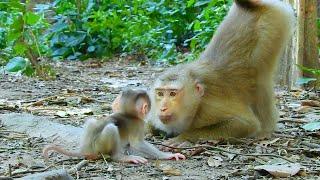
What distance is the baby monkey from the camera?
15.3ft

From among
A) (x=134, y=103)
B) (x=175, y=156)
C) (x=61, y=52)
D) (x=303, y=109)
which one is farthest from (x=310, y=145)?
(x=61, y=52)

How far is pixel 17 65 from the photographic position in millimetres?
10539

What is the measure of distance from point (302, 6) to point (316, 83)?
1.14 m

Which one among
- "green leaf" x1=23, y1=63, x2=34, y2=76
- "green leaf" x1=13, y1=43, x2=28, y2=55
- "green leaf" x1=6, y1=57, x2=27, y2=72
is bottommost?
"green leaf" x1=23, y1=63, x2=34, y2=76

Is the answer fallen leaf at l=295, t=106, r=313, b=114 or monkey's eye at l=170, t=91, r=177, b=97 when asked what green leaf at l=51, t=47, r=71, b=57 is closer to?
fallen leaf at l=295, t=106, r=313, b=114

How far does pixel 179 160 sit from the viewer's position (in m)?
4.86

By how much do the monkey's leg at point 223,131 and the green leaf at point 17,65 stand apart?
5224 mm

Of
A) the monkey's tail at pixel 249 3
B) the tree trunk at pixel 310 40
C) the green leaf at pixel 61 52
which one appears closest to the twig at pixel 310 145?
the monkey's tail at pixel 249 3

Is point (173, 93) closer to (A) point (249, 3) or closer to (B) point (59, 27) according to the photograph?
(A) point (249, 3)

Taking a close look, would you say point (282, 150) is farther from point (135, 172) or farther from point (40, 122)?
point (40, 122)

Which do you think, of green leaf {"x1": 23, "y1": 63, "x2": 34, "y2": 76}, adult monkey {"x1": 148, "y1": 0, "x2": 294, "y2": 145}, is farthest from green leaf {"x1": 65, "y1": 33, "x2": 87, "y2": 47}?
adult monkey {"x1": 148, "y1": 0, "x2": 294, "y2": 145}

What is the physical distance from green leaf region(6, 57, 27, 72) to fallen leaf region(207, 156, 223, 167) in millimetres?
6093

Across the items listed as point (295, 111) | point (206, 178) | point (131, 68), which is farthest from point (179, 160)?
point (131, 68)

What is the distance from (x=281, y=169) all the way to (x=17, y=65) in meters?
6.86
